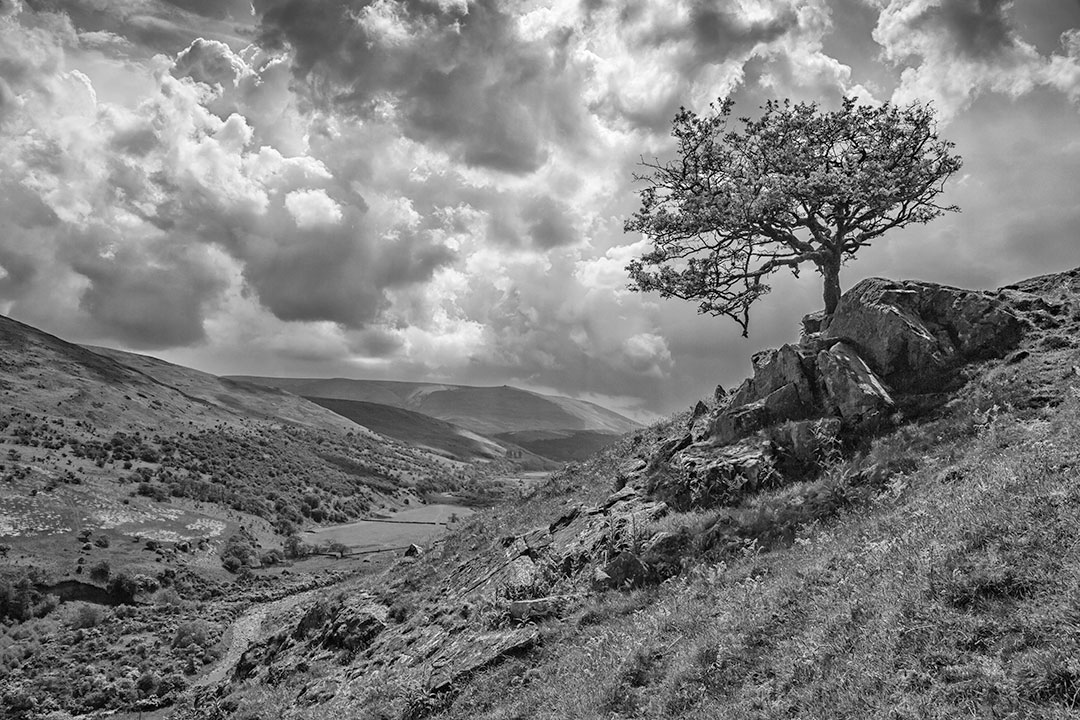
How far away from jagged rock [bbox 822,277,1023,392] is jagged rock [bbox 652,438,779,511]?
544cm

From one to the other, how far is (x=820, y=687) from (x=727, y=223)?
749 inches

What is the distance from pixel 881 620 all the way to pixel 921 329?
1494cm

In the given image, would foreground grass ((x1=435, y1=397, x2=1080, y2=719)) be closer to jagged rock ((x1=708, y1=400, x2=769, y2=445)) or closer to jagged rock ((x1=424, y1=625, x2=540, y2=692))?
jagged rock ((x1=424, y1=625, x2=540, y2=692))

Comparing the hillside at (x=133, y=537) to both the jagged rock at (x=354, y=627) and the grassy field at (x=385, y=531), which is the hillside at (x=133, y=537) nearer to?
the grassy field at (x=385, y=531)

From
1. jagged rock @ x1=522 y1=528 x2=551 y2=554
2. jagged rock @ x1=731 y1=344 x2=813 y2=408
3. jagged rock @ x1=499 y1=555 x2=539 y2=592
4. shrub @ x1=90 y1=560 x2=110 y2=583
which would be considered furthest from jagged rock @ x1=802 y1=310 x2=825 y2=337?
shrub @ x1=90 y1=560 x2=110 y2=583

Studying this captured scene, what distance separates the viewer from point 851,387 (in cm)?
1839

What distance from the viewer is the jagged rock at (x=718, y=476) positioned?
17500 mm

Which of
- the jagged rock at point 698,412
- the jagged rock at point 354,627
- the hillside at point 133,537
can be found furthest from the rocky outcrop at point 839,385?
the hillside at point 133,537

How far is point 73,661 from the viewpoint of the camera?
59.9m

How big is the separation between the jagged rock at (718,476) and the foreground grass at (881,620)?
358 cm

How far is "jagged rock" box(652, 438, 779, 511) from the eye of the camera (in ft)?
57.4

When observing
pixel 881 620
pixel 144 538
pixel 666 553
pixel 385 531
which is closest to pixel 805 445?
pixel 666 553

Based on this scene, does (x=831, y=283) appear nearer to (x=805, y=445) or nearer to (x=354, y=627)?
(x=805, y=445)

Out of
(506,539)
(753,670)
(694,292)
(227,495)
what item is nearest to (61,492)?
(227,495)
